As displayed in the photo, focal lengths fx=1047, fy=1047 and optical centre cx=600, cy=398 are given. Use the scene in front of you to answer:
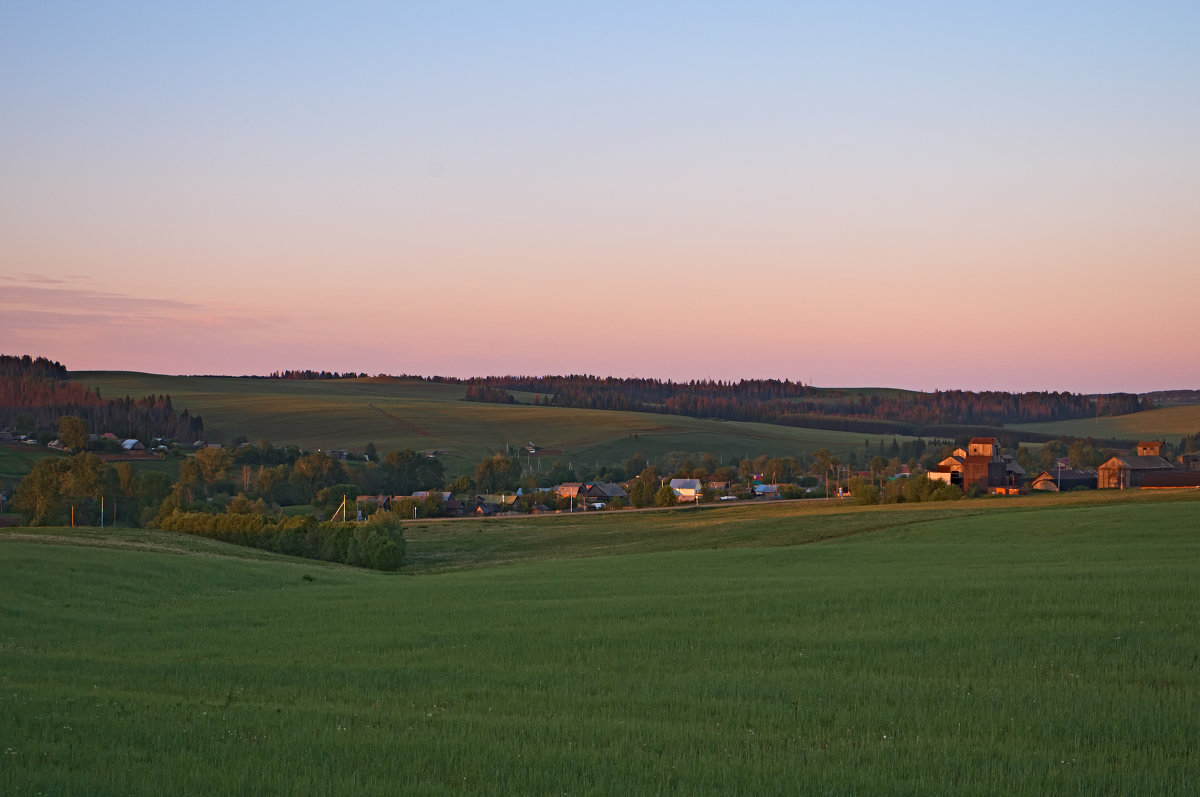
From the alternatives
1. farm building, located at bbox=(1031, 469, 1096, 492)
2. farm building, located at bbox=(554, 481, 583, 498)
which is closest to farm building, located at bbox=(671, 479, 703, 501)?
farm building, located at bbox=(554, 481, 583, 498)

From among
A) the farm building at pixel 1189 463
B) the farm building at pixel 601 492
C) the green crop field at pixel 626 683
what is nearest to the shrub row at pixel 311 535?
the green crop field at pixel 626 683

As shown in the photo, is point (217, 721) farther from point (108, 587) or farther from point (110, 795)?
point (108, 587)

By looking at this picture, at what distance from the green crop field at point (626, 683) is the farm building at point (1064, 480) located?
75.6m

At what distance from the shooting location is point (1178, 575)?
25609 mm

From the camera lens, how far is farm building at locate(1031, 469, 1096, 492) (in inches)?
4198

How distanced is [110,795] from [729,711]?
7.29 metres

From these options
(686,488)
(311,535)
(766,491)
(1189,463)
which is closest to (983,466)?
(1189,463)

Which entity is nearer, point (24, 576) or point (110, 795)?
point (110, 795)

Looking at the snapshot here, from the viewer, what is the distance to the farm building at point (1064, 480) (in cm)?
10662

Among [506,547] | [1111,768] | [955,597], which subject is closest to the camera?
[1111,768]

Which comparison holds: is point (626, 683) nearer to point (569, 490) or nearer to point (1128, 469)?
point (1128, 469)

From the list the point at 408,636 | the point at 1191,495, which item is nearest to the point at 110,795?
the point at 408,636

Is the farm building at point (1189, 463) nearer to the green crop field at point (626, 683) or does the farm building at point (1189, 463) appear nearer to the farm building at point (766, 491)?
the farm building at point (766, 491)

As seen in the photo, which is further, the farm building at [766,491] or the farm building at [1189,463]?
the farm building at [766,491]
